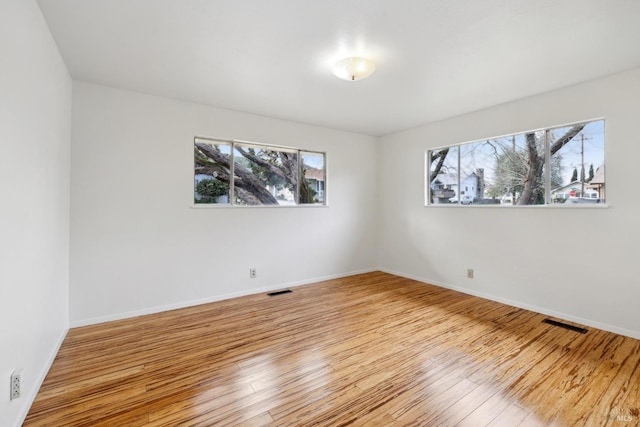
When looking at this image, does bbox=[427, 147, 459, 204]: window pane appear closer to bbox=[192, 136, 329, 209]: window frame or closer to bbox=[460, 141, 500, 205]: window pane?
bbox=[460, 141, 500, 205]: window pane

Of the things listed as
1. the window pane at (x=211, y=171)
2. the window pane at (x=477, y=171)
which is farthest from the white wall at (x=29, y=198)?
the window pane at (x=477, y=171)

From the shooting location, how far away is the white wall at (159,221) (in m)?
2.90

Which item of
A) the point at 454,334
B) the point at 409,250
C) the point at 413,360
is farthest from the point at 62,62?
the point at 409,250

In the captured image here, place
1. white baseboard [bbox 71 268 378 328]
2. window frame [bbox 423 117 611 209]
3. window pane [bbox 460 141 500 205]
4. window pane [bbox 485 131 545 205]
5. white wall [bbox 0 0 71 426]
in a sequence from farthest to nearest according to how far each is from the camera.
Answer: window pane [bbox 460 141 500 205]
window pane [bbox 485 131 545 205]
white baseboard [bbox 71 268 378 328]
window frame [bbox 423 117 611 209]
white wall [bbox 0 0 71 426]

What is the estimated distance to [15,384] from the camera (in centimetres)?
152

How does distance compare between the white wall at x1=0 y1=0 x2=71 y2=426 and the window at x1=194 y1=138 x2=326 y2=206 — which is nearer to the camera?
the white wall at x1=0 y1=0 x2=71 y2=426

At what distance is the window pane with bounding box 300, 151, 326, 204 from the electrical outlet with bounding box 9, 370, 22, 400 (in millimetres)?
3411

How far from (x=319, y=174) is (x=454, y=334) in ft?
9.82

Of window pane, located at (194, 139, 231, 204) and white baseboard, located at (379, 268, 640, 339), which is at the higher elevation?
window pane, located at (194, 139, 231, 204)

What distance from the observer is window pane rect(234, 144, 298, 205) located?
155 inches

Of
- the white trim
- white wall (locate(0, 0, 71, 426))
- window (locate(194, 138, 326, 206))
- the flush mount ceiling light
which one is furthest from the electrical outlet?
the flush mount ceiling light

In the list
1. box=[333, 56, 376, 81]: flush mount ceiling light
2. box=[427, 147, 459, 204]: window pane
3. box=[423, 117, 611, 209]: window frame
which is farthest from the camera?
box=[427, 147, 459, 204]: window pane

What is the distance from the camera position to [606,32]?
205cm

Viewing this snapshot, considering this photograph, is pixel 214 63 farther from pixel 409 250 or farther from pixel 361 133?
pixel 409 250
